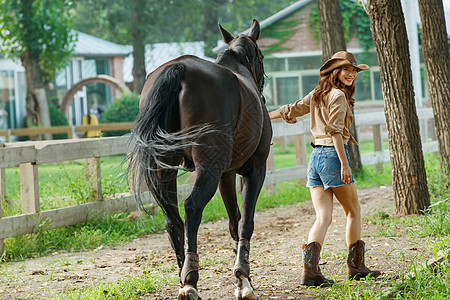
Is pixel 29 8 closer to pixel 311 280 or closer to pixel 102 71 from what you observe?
pixel 102 71

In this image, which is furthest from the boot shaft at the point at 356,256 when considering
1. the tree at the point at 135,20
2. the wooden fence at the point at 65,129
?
the tree at the point at 135,20

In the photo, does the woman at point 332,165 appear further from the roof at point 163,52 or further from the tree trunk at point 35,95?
the roof at point 163,52

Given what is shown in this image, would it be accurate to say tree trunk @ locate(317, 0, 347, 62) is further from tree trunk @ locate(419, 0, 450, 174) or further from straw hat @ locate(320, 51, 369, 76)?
straw hat @ locate(320, 51, 369, 76)

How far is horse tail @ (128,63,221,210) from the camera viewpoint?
13.9 ft

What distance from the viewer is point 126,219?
7.77 metres

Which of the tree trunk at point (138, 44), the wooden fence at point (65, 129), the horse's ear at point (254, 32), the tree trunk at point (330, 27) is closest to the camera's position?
the horse's ear at point (254, 32)

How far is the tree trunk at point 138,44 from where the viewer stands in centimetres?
3700

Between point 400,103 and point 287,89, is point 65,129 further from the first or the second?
point 400,103

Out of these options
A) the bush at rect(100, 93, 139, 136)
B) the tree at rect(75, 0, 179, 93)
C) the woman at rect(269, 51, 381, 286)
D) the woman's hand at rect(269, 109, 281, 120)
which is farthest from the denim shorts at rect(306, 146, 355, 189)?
the tree at rect(75, 0, 179, 93)

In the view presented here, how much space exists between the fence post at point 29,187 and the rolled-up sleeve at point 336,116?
3592mm

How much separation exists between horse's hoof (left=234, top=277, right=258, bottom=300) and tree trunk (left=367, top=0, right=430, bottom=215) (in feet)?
11.2

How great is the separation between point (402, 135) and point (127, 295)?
4068 millimetres

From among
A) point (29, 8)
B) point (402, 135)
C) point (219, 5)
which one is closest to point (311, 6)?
point (29, 8)

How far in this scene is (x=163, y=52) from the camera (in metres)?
45.8
